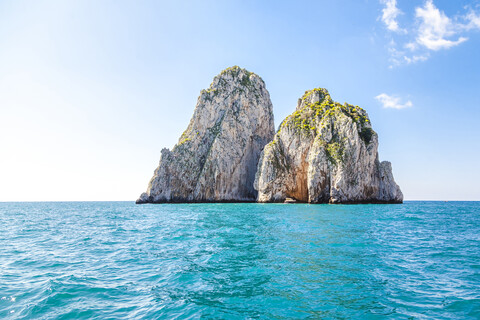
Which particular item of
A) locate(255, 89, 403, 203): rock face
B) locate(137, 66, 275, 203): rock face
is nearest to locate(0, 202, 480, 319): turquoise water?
locate(255, 89, 403, 203): rock face

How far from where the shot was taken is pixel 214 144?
94.1m

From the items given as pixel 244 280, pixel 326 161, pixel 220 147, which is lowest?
pixel 244 280

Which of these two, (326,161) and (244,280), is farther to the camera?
(326,161)

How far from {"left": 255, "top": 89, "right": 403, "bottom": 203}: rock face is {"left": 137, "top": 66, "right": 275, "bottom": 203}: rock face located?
45.9 ft

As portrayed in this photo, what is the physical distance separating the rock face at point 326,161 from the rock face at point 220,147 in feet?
45.9

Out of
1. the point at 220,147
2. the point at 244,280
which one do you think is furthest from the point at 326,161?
the point at 244,280

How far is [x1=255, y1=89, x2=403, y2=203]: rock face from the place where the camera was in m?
67.2

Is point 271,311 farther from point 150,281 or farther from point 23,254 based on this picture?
point 23,254

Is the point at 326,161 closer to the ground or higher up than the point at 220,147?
closer to the ground

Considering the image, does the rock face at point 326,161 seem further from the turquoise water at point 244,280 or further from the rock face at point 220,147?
the turquoise water at point 244,280

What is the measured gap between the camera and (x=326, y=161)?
2709 inches

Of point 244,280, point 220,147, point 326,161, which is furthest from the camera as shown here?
point 220,147

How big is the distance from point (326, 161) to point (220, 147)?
3780cm

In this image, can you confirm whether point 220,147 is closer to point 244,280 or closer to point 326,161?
point 326,161
